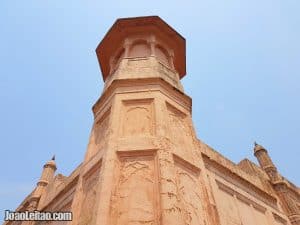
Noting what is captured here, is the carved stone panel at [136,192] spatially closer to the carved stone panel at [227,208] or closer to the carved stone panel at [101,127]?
the carved stone panel at [101,127]

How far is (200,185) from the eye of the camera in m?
5.23

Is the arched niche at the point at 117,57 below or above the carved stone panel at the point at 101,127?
above

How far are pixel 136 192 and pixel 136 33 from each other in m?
5.72

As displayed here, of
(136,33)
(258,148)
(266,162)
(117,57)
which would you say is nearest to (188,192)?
(117,57)

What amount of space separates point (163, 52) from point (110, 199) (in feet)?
18.5

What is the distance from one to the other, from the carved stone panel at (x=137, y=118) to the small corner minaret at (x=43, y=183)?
612cm

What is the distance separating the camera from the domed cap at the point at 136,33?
8664mm

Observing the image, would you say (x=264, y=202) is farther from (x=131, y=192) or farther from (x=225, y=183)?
(x=131, y=192)

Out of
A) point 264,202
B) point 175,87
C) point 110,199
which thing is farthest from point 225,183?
point 110,199

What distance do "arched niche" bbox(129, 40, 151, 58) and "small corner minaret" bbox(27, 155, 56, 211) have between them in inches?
245

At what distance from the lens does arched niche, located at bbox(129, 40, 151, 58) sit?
326 inches

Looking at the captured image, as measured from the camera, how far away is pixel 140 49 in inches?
334

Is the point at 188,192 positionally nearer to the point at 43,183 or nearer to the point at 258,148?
the point at 43,183

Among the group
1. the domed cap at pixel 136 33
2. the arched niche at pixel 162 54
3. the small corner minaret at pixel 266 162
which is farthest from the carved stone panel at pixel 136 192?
the small corner minaret at pixel 266 162
